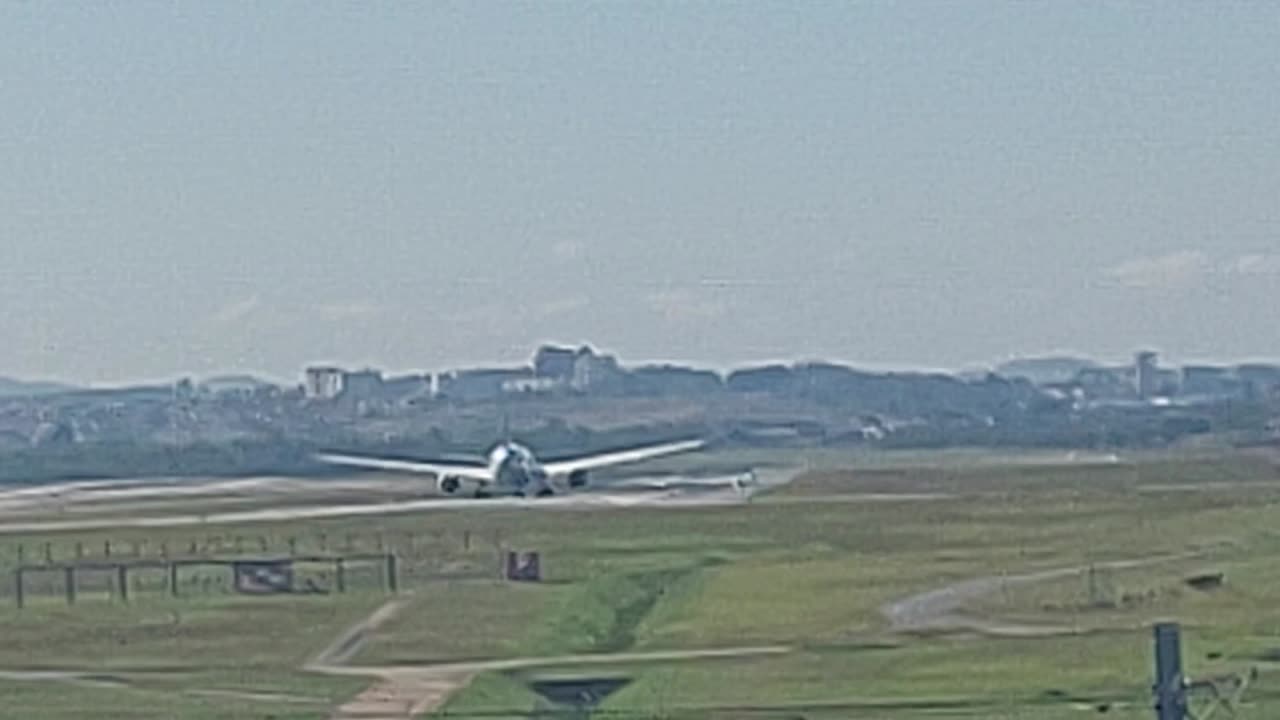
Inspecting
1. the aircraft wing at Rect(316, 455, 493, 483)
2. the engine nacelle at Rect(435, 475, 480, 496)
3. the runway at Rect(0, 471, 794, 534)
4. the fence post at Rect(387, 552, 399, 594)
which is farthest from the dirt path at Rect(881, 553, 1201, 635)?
the aircraft wing at Rect(316, 455, 493, 483)

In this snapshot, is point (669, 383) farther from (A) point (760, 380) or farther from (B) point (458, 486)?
(B) point (458, 486)

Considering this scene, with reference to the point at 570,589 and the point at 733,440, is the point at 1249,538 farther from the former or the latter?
the point at 733,440

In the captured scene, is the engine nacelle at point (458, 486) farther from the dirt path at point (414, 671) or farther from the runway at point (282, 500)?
the dirt path at point (414, 671)

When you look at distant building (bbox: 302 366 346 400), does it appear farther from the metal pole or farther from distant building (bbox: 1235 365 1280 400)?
the metal pole

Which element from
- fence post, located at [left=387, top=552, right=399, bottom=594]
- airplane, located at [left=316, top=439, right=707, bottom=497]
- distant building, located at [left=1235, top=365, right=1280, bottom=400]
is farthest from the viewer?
distant building, located at [left=1235, top=365, right=1280, bottom=400]

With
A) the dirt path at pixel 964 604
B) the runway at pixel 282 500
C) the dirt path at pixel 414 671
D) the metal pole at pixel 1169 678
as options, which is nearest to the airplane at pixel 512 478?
the runway at pixel 282 500

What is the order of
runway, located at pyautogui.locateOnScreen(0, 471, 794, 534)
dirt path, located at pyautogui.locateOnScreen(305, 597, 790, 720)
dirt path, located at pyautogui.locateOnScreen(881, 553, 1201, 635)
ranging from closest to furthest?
dirt path, located at pyautogui.locateOnScreen(305, 597, 790, 720) → dirt path, located at pyautogui.locateOnScreen(881, 553, 1201, 635) → runway, located at pyautogui.locateOnScreen(0, 471, 794, 534)
